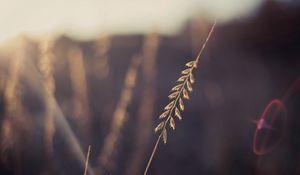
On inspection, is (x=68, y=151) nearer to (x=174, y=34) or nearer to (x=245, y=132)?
(x=245, y=132)

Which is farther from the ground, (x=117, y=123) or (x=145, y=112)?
(x=117, y=123)

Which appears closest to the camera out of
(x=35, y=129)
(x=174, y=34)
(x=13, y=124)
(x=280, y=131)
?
(x=13, y=124)

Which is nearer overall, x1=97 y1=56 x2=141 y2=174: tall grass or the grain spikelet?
x1=97 y1=56 x2=141 y2=174: tall grass

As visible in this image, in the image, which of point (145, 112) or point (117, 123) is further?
point (145, 112)

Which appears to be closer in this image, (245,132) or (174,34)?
(245,132)

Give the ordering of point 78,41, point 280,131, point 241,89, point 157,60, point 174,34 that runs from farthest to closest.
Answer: point 157,60, point 174,34, point 78,41, point 241,89, point 280,131

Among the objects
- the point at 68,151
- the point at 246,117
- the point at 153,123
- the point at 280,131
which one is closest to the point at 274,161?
the point at 280,131

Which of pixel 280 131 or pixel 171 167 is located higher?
pixel 171 167

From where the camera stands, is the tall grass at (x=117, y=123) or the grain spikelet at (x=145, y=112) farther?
the grain spikelet at (x=145, y=112)

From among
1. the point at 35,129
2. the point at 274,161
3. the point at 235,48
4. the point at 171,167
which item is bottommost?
the point at 274,161
